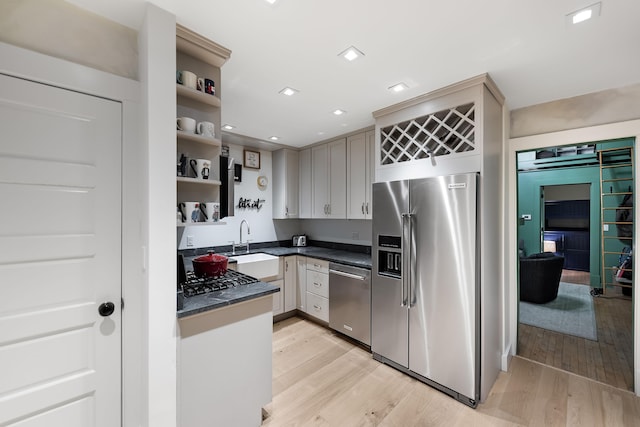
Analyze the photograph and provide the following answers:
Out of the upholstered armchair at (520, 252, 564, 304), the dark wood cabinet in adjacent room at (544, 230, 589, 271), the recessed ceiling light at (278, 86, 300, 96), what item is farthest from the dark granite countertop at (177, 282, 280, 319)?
the dark wood cabinet in adjacent room at (544, 230, 589, 271)

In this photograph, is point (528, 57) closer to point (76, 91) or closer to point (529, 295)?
point (76, 91)

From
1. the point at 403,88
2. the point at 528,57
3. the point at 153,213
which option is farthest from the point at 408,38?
the point at 153,213

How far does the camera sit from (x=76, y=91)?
52.7 inches

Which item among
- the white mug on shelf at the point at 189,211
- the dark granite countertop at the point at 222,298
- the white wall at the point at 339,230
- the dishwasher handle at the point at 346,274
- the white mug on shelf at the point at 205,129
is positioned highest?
the white mug on shelf at the point at 205,129

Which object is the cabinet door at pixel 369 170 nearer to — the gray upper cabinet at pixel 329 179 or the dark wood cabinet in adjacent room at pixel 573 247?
the gray upper cabinet at pixel 329 179

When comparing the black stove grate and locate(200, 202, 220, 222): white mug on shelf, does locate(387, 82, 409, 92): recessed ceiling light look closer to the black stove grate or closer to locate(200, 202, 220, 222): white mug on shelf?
locate(200, 202, 220, 222): white mug on shelf

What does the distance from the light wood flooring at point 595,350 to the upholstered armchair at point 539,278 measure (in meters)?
0.63

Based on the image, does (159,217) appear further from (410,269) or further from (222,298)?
(410,269)

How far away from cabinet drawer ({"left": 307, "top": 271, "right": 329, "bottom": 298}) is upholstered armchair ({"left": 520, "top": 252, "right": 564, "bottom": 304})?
3.41 metres

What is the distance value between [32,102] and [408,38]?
202 centimetres

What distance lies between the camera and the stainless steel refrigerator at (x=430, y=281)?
6.56ft

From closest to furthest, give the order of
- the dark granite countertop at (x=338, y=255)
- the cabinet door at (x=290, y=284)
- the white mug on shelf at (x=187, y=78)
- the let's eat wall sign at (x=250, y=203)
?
the white mug on shelf at (x=187, y=78)
the dark granite countertop at (x=338, y=255)
the cabinet door at (x=290, y=284)
the let's eat wall sign at (x=250, y=203)

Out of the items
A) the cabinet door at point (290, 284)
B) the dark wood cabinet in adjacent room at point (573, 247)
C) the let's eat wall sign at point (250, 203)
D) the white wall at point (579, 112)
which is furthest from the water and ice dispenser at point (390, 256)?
the dark wood cabinet in adjacent room at point (573, 247)

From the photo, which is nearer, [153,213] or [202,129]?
[153,213]
